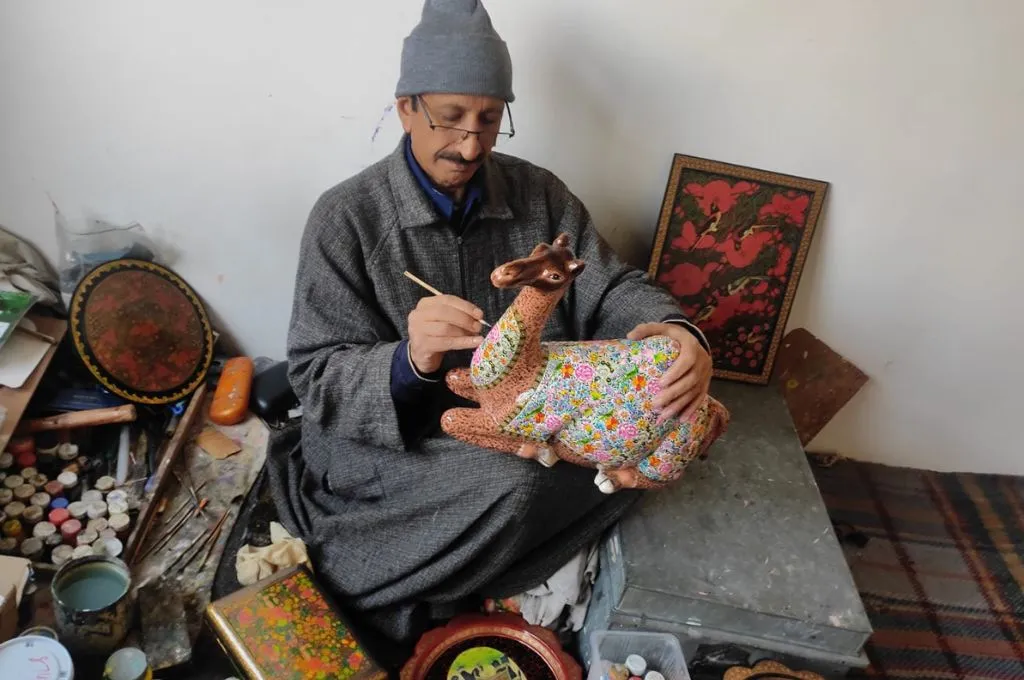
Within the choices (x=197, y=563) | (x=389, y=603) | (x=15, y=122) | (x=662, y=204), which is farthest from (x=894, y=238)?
(x=15, y=122)

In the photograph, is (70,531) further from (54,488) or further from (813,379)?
(813,379)

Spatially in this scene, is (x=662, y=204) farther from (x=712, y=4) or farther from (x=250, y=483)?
(x=250, y=483)

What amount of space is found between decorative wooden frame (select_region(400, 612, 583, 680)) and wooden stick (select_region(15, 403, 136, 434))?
0.90 metres

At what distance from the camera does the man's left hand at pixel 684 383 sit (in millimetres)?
1187

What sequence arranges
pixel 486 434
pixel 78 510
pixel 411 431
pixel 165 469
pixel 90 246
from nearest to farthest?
pixel 486 434
pixel 411 431
pixel 78 510
pixel 165 469
pixel 90 246

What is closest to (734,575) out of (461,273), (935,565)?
(461,273)

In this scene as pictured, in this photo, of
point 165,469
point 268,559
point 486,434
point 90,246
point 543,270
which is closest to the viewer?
point 543,270

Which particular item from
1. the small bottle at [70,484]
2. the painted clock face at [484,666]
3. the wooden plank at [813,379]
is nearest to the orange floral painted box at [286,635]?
the painted clock face at [484,666]

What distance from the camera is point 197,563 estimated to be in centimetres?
164

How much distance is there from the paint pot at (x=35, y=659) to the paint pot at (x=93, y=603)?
2.8 inches

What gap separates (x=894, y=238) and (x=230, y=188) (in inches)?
65.9

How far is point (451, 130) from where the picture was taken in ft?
4.41

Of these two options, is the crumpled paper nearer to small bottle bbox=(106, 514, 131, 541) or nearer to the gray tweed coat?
the gray tweed coat

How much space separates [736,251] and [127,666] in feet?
5.24
